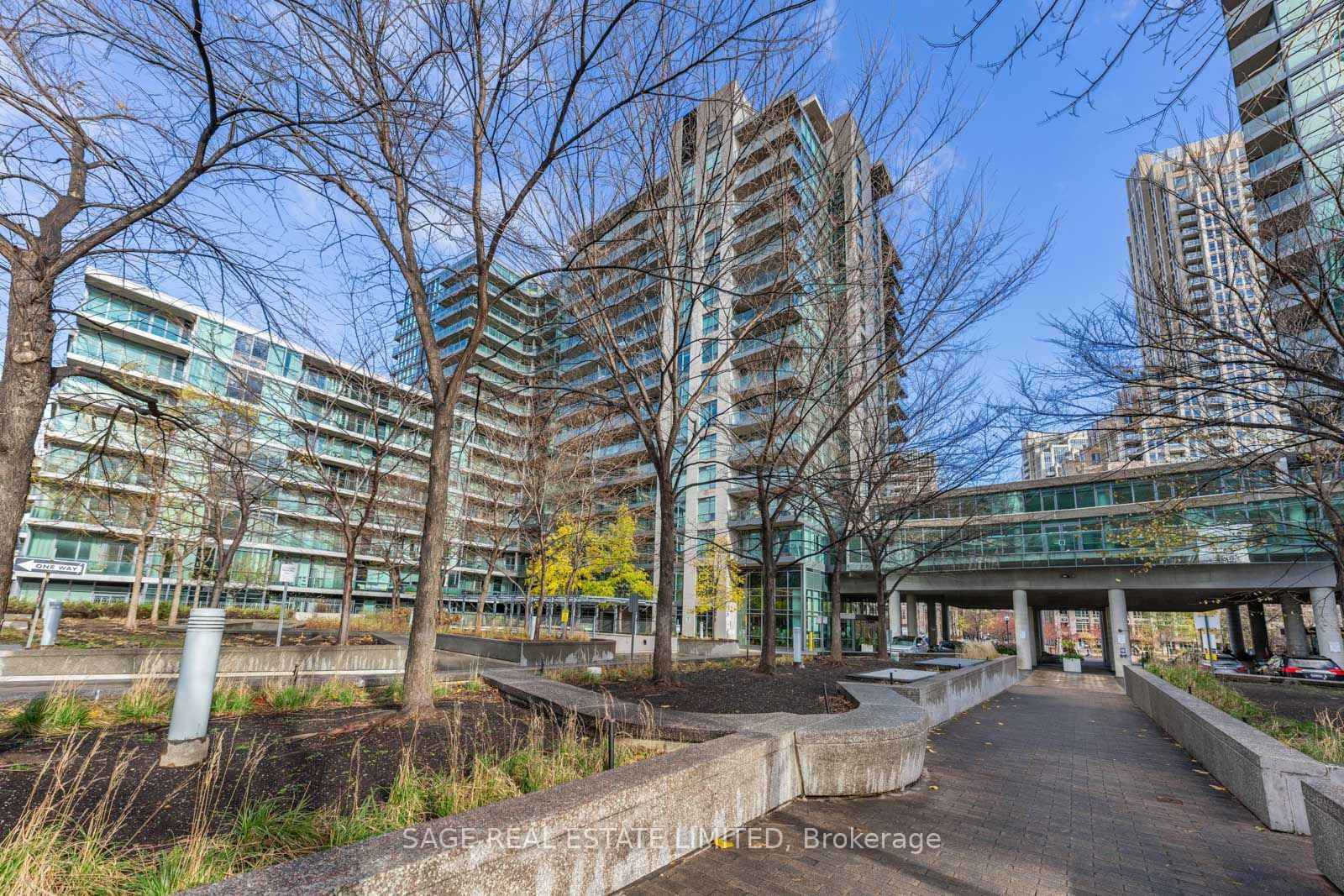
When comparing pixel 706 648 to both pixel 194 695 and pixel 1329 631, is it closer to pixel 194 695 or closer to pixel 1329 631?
pixel 194 695

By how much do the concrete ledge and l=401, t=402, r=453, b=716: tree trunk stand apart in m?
7.44

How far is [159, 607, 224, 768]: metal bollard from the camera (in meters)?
4.85

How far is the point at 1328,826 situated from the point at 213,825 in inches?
293

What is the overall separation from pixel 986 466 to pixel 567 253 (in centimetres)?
1479

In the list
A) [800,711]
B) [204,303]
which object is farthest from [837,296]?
[204,303]

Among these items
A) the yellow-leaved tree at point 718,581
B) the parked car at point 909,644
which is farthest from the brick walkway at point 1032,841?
the parked car at point 909,644

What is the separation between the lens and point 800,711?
851 centimetres

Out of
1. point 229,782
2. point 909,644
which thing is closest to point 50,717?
point 229,782

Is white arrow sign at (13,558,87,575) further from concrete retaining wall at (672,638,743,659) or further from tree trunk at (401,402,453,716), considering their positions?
concrete retaining wall at (672,638,743,659)

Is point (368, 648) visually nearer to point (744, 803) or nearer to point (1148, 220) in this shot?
point (744, 803)

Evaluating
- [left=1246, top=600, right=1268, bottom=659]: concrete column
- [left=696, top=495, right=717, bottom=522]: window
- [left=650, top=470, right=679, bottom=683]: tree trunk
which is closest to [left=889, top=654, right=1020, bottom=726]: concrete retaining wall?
[left=650, top=470, right=679, bottom=683]: tree trunk

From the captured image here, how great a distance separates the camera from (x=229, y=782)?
455 centimetres

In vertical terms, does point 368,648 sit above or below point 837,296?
below

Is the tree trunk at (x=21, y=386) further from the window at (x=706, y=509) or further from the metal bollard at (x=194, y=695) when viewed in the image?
the window at (x=706, y=509)
